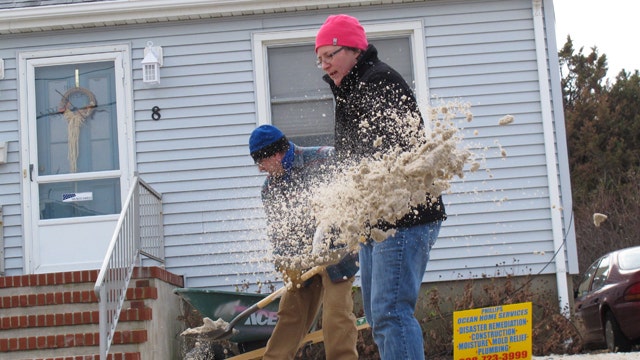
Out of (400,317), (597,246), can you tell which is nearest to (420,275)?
(400,317)

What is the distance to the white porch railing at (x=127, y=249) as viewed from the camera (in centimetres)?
626

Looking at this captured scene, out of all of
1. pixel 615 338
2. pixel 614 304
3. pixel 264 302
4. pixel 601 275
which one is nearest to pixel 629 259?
pixel 614 304

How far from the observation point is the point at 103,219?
9.08 metres

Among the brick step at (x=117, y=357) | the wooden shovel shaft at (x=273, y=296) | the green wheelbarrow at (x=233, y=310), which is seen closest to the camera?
the wooden shovel shaft at (x=273, y=296)

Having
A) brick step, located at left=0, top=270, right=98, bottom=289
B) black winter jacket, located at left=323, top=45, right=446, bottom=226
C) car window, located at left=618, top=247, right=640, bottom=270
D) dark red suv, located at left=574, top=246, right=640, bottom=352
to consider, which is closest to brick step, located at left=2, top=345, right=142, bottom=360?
A: brick step, located at left=0, top=270, right=98, bottom=289

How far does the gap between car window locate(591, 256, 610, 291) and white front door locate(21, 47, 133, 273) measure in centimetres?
547

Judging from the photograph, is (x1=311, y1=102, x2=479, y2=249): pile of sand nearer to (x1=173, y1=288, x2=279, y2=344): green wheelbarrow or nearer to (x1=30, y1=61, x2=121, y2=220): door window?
(x1=173, y1=288, x2=279, y2=344): green wheelbarrow

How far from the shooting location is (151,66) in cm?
916

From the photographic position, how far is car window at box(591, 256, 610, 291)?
33.9ft

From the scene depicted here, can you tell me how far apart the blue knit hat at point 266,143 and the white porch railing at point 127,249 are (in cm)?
168

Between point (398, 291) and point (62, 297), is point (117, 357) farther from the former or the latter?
point (398, 291)

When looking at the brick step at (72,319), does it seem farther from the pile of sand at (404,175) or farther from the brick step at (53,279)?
the pile of sand at (404,175)

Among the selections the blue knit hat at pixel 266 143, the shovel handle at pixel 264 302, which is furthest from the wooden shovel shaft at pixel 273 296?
the blue knit hat at pixel 266 143

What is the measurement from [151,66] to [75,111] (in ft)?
3.23
